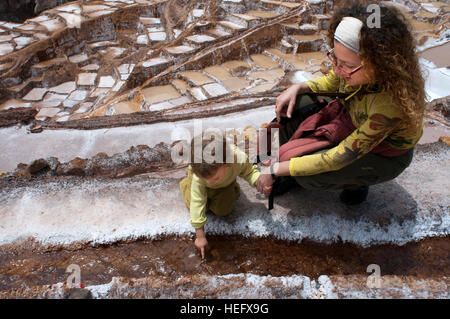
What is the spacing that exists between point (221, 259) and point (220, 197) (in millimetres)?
332

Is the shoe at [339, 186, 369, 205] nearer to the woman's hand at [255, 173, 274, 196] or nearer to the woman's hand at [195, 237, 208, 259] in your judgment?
the woman's hand at [255, 173, 274, 196]

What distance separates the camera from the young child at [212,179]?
5.03 feet

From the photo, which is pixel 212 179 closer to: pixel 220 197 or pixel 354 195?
pixel 220 197

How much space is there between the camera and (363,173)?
159 centimetres

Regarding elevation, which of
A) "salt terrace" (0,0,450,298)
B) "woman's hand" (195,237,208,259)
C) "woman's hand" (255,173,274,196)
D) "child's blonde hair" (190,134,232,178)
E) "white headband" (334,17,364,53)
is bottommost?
"salt terrace" (0,0,450,298)

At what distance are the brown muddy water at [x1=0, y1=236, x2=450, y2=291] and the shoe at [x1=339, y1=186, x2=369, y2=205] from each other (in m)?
0.26

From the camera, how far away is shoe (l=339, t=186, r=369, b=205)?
186 cm

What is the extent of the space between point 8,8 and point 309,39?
13653mm

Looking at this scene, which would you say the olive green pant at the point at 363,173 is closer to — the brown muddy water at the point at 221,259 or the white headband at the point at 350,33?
the brown muddy water at the point at 221,259

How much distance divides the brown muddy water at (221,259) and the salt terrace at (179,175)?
12 mm

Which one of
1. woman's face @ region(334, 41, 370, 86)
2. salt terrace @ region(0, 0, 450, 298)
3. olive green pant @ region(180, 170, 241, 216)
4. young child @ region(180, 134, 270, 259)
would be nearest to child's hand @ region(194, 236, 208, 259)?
young child @ region(180, 134, 270, 259)

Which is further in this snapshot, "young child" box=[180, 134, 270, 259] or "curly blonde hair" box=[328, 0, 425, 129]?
"young child" box=[180, 134, 270, 259]

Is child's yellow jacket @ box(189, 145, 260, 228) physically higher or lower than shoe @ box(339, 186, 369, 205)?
higher
